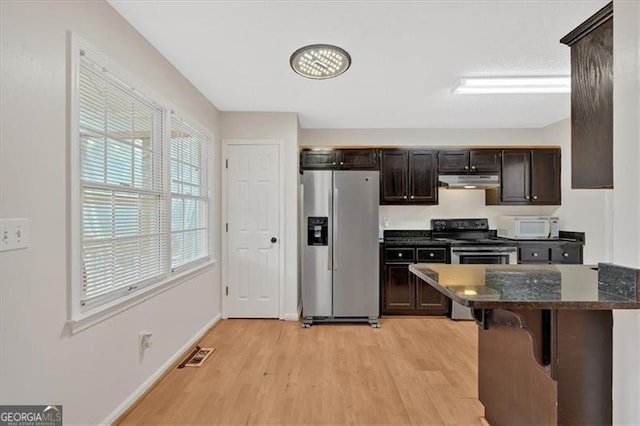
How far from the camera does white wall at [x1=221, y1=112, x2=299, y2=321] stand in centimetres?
363

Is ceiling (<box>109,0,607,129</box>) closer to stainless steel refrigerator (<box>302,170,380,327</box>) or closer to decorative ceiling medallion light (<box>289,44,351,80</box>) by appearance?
decorative ceiling medallion light (<box>289,44,351,80</box>)

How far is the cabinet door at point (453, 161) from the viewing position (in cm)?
411

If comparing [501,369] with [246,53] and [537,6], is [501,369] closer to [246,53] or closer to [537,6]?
[537,6]

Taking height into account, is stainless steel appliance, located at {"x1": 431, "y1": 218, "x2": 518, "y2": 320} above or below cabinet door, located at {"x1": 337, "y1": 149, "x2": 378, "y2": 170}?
below

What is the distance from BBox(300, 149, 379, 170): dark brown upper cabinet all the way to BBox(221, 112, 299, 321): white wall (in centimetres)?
39

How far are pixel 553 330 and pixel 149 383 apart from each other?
249 centimetres

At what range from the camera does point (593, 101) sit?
136 centimetres

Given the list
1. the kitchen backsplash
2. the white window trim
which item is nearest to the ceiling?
the white window trim

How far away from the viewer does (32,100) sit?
1.31 m

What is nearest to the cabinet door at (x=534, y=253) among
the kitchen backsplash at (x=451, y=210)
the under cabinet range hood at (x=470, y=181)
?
the kitchen backsplash at (x=451, y=210)

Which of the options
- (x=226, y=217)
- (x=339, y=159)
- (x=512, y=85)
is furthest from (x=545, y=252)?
(x=226, y=217)

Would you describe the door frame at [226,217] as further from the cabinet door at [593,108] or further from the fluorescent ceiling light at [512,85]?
the cabinet door at [593,108]

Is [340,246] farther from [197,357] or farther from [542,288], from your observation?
[542,288]

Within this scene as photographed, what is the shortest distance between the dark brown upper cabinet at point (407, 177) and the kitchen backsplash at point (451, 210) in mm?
292
